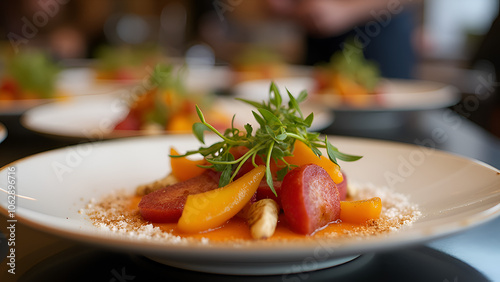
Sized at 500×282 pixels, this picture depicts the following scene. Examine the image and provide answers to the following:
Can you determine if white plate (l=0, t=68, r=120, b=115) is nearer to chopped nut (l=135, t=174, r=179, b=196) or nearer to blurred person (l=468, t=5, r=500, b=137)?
chopped nut (l=135, t=174, r=179, b=196)

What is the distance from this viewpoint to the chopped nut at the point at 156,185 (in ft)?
4.76

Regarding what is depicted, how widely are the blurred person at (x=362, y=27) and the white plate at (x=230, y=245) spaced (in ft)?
8.68

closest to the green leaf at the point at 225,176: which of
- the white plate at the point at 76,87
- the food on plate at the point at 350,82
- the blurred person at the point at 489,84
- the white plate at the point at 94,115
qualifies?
the white plate at the point at 94,115

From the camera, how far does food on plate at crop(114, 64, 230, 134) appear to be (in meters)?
2.34

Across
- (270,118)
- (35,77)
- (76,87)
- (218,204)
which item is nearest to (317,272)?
(218,204)

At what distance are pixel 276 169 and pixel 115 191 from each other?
20.1 inches

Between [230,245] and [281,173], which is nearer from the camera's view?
[230,245]

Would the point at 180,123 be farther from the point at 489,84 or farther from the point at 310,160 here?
the point at 489,84

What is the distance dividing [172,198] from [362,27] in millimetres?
3786

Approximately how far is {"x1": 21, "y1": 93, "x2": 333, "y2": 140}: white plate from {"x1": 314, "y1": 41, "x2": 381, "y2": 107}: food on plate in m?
0.48

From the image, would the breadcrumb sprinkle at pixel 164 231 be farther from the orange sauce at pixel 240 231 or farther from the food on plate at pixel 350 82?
the food on plate at pixel 350 82

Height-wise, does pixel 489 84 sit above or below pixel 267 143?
above

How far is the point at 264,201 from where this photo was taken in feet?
3.91

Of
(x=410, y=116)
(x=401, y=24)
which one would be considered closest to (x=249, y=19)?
(x=401, y=24)
